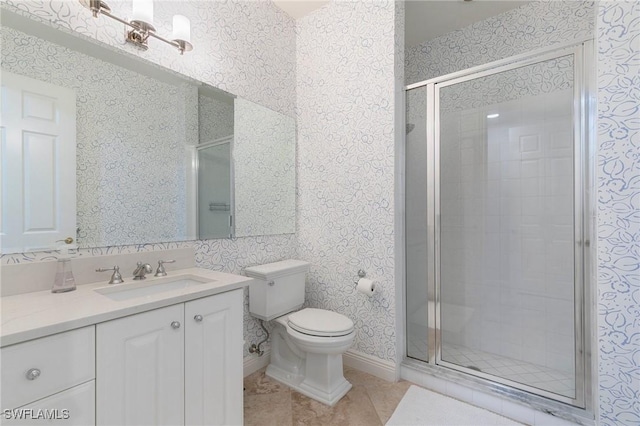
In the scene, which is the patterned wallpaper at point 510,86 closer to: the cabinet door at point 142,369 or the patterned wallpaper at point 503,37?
the patterned wallpaper at point 503,37

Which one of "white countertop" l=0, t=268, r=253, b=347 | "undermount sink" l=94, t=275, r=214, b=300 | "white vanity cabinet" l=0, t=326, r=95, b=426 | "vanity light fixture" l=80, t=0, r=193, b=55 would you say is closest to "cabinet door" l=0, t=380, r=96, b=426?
"white vanity cabinet" l=0, t=326, r=95, b=426

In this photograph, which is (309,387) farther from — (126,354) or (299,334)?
(126,354)

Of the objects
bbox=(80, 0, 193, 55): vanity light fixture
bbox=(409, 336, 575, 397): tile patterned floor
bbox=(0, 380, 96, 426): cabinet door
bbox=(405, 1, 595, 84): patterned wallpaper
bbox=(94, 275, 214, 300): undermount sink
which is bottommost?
bbox=(409, 336, 575, 397): tile patterned floor

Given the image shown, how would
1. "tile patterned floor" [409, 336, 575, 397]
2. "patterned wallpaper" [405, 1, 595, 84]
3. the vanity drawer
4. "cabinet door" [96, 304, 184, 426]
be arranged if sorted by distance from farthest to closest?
"patterned wallpaper" [405, 1, 595, 84] < "tile patterned floor" [409, 336, 575, 397] < "cabinet door" [96, 304, 184, 426] < the vanity drawer

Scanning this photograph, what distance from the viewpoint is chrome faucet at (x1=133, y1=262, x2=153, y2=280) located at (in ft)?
4.44

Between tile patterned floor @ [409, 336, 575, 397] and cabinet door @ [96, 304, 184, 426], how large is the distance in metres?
1.54

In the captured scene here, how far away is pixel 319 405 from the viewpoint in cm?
168

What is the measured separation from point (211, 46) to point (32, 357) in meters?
1.70

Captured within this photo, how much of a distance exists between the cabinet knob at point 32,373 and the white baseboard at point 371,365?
5.65 feet

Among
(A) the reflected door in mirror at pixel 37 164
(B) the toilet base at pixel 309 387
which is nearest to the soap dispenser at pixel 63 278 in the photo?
(A) the reflected door in mirror at pixel 37 164

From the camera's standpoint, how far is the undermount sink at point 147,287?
1.24 m

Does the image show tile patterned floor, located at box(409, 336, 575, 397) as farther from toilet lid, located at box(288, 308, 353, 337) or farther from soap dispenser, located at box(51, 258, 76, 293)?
soap dispenser, located at box(51, 258, 76, 293)

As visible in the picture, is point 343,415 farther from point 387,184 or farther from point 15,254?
point 15,254

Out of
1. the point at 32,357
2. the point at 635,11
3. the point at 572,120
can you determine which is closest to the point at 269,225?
the point at 32,357
